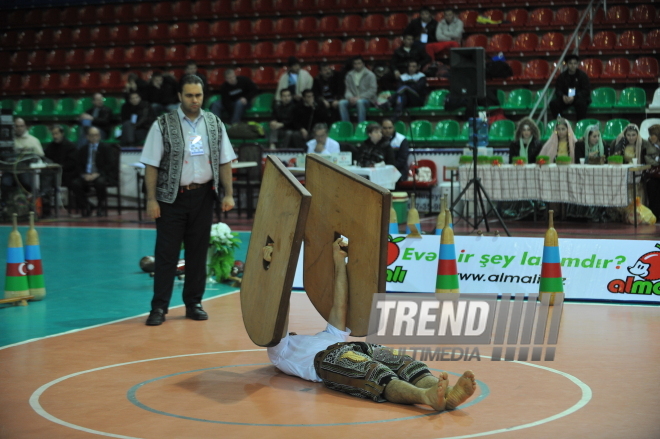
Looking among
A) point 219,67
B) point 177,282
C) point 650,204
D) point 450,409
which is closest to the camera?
point 450,409

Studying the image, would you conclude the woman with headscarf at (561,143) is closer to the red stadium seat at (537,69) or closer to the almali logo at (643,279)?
the red stadium seat at (537,69)

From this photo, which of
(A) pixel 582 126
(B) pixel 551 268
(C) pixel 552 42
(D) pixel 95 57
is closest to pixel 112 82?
(D) pixel 95 57

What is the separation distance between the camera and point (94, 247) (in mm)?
12898

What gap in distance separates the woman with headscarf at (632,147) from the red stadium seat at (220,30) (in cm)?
1150

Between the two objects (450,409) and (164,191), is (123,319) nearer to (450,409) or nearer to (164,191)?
(164,191)

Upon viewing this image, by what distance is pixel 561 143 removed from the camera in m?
15.2

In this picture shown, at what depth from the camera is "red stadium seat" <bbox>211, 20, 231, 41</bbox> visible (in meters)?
22.6

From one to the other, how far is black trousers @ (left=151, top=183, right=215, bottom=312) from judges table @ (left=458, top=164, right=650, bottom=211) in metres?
7.79

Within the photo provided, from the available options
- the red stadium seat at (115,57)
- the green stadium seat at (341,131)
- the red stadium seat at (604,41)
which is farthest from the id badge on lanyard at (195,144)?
the red stadium seat at (115,57)

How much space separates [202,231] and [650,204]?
32.4 feet

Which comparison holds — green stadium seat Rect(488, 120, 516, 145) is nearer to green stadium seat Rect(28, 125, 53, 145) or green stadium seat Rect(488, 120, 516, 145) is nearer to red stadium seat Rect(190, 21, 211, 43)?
red stadium seat Rect(190, 21, 211, 43)

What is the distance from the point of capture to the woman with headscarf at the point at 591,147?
1443 centimetres

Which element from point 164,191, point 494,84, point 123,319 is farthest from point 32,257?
point 494,84

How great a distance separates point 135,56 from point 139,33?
95cm
